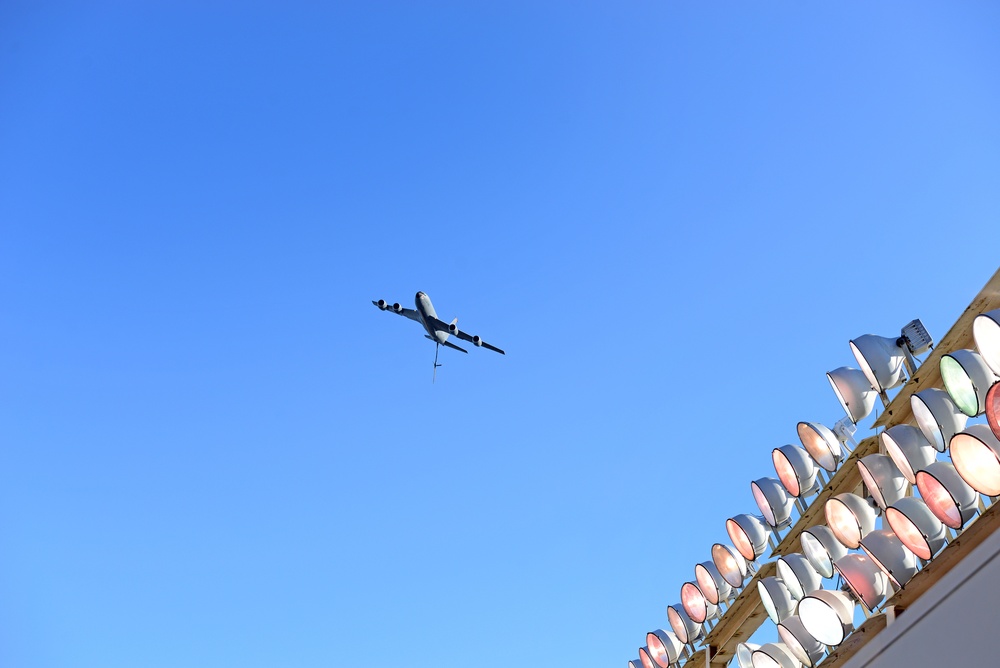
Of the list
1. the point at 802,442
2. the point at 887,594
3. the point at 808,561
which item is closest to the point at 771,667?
the point at 808,561

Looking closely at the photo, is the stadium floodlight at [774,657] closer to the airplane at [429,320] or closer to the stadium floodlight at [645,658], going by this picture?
the stadium floodlight at [645,658]

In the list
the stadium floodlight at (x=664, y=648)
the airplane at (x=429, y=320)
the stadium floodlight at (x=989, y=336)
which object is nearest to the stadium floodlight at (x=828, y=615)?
the stadium floodlight at (x=989, y=336)

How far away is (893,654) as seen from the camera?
9453 millimetres

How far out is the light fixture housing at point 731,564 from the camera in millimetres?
14164

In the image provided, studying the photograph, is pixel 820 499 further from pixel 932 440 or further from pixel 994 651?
pixel 994 651

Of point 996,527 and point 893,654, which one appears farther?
point 893,654

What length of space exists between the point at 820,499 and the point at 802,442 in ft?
2.94

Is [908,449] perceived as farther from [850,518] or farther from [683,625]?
[683,625]

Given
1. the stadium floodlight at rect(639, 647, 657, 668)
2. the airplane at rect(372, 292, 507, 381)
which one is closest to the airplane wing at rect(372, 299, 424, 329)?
the airplane at rect(372, 292, 507, 381)

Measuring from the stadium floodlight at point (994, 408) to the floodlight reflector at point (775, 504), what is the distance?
208 inches

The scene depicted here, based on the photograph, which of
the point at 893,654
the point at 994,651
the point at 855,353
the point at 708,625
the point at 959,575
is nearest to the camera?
the point at 994,651

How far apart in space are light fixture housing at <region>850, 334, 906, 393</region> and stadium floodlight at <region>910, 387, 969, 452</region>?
2.01m

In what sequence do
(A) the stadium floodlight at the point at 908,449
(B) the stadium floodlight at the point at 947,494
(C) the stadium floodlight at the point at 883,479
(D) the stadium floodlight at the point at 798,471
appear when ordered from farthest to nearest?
(D) the stadium floodlight at the point at 798,471 → (C) the stadium floodlight at the point at 883,479 → (A) the stadium floodlight at the point at 908,449 → (B) the stadium floodlight at the point at 947,494

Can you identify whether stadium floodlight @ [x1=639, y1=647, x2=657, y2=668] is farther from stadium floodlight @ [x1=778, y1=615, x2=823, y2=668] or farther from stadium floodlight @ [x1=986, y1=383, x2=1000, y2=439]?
stadium floodlight @ [x1=986, y1=383, x2=1000, y2=439]
